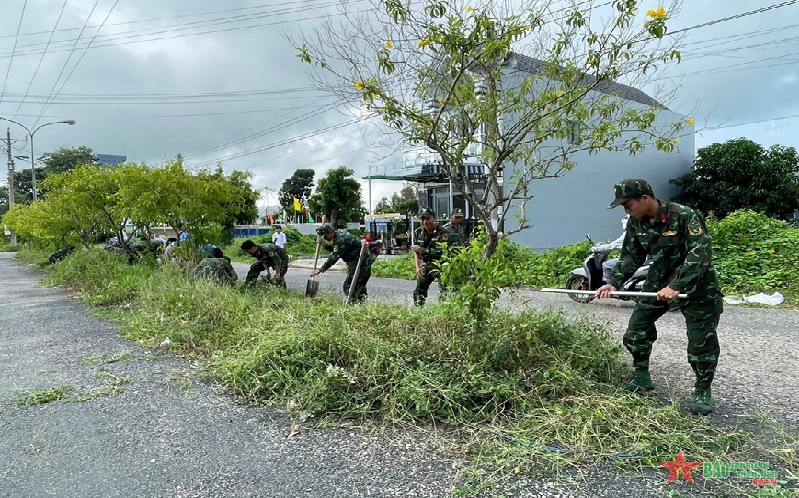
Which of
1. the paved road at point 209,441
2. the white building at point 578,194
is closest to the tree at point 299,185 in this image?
the white building at point 578,194

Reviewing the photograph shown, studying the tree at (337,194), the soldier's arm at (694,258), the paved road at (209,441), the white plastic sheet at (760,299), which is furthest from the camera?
the tree at (337,194)

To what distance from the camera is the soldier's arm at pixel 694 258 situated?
3133mm

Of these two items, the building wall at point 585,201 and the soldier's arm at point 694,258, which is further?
the building wall at point 585,201

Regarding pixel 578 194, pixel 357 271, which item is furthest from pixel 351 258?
pixel 578 194

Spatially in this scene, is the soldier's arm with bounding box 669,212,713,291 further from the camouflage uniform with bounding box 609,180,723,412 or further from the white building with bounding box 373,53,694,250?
the white building with bounding box 373,53,694,250

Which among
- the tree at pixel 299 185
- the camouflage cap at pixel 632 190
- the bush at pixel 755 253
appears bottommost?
the bush at pixel 755 253

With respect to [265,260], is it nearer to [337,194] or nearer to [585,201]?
[585,201]

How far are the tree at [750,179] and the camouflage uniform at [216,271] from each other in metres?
18.0

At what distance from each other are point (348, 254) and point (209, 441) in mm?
4321

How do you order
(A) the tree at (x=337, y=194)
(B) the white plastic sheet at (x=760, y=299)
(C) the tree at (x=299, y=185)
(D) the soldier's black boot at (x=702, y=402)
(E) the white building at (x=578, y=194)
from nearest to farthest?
1. (D) the soldier's black boot at (x=702, y=402)
2. (B) the white plastic sheet at (x=760, y=299)
3. (E) the white building at (x=578, y=194)
4. (A) the tree at (x=337, y=194)
5. (C) the tree at (x=299, y=185)

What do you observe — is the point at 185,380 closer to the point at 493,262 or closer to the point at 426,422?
the point at 426,422

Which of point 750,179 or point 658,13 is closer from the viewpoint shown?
point 658,13

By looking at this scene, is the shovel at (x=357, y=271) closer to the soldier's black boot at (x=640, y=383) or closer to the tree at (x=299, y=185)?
the soldier's black boot at (x=640, y=383)

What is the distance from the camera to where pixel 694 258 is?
315 cm
